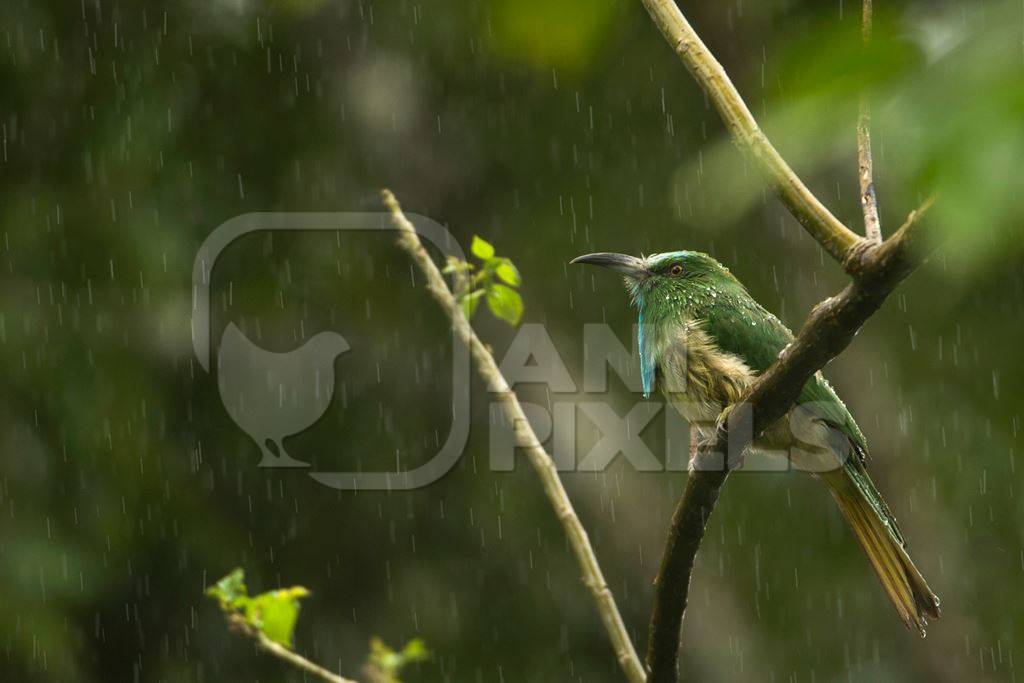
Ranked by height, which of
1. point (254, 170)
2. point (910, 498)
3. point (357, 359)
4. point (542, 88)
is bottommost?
point (910, 498)

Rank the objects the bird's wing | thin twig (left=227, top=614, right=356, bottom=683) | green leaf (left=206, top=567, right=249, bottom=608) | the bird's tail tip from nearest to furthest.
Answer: thin twig (left=227, top=614, right=356, bottom=683), green leaf (left=206, top=567, right=249, bottom=608), the bird's tail tip, the bird's wing

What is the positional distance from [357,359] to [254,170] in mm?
1057

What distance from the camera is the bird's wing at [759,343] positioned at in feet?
10.5

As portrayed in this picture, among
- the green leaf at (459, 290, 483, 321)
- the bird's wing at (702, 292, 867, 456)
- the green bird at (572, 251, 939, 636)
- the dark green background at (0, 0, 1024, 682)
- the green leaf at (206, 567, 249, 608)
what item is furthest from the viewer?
the dark green background at (0, 0, 1024, 682)

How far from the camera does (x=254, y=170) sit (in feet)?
18.5

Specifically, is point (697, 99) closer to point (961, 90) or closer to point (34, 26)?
point (34, 26)

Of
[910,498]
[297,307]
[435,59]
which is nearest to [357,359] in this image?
[297,307]

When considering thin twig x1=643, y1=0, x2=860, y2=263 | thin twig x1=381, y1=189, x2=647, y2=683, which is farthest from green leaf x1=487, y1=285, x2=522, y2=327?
thin twig x1=643, y1=0, x2=860, y2=263

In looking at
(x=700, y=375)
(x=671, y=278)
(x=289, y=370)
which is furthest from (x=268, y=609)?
(x=289, y=370)

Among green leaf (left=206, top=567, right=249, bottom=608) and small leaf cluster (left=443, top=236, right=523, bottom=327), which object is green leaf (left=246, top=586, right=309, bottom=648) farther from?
small leaf cluster (left=443, top=236, right=523, bottom=327)

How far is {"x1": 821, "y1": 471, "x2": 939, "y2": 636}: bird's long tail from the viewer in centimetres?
282

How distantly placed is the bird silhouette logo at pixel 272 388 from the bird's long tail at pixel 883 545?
3.01 m

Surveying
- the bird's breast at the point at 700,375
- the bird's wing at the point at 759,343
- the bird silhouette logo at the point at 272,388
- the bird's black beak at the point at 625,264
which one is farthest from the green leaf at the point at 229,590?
the bird silhouette logo at the point at 272,388

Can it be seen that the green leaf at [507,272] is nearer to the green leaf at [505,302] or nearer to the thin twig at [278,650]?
the green leaf at [505,302]
